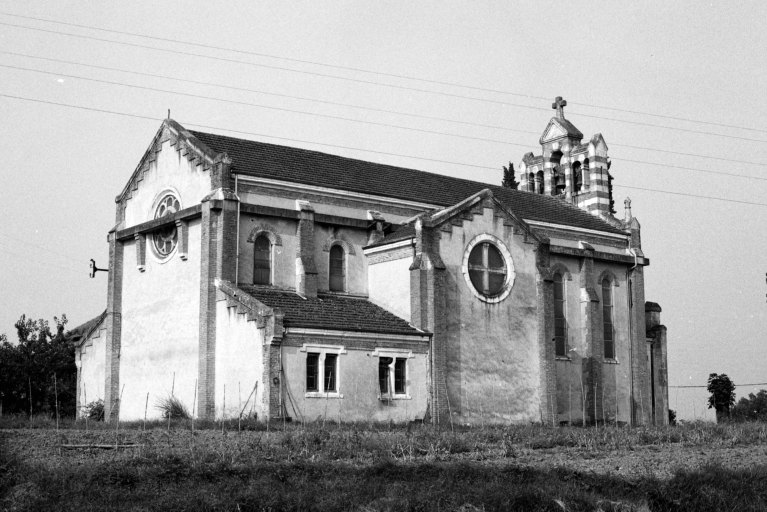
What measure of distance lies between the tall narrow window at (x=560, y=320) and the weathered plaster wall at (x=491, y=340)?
351 cm

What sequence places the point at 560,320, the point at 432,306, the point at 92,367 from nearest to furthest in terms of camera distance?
the point at 432,306 → the point at 92,367 → the point at 560,320

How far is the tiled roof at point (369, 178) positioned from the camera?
40.6m

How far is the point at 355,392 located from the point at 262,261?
21.3ft

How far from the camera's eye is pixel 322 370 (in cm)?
3500

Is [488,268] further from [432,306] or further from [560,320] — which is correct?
[560,320]

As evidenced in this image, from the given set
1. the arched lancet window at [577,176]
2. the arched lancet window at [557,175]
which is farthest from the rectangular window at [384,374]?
the arched lancet window at [557,175]

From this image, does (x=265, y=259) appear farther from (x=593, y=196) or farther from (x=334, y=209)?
(x=593, y=196)

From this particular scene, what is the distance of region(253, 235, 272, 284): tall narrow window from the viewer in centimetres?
3866

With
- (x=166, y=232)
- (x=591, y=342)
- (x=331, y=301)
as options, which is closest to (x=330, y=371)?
(x=331, y=301)

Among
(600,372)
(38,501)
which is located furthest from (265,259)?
(38,501)

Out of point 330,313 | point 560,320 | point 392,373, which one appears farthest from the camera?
point 560,320

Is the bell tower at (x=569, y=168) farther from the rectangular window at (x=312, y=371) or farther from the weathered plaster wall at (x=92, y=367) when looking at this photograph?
the weathered plaster wall at (x=92, y=367)

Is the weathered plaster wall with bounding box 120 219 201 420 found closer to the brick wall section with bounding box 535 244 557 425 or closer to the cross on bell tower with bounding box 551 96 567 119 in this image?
the brick wall section with bounding box 535 244 557 425

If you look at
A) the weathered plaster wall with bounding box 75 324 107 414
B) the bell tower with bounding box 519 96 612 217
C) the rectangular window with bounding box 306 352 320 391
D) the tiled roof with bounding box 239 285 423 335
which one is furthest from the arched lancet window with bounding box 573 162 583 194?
the weathered plaster wall with bounding box 75 324 107 414
